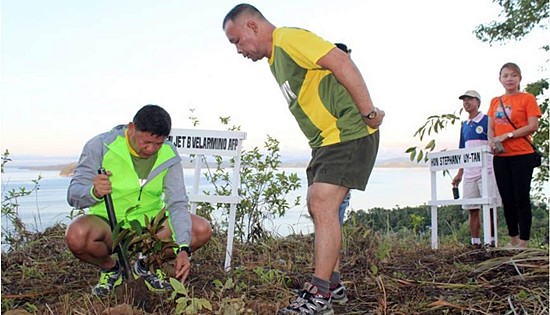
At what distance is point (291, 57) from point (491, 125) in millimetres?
3349

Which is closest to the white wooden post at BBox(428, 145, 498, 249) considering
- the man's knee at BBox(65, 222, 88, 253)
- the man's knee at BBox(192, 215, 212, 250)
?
the man's knee at BBox(192, 215, 212, 250)

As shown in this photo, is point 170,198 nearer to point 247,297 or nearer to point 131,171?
point 131,171

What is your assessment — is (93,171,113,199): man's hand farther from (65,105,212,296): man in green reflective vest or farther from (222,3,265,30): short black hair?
(222,3,265,30): short black hair

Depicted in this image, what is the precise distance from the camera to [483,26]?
10.7m

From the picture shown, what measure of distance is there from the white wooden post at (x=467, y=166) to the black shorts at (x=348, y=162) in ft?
10.1

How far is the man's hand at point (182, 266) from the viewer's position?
355 centimetres

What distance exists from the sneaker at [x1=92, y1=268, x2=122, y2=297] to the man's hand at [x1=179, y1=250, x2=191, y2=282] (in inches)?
12.9

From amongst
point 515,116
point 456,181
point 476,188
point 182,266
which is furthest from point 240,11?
point 456,181

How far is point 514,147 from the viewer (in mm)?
5855

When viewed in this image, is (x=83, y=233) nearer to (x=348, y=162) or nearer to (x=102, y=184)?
(x=102, y=184)

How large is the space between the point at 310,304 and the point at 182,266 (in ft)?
2.61

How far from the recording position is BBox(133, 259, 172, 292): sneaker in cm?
367

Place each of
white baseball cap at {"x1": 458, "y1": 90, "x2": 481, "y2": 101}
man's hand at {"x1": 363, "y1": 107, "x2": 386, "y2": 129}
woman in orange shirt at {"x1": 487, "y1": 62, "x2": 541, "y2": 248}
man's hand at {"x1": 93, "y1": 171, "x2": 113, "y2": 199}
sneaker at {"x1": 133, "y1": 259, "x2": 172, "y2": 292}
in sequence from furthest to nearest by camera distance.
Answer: white baseball cap at {"x1": 458, "y1": 90, "x2": 481, "y2": 101} → woman in orange shirt at {"x1": 487, "y1": 62, "x2": 541, "y2": 248} → sneaker at {"x1": 133, "y1": 259, "x2": 172, "y2": 292} → man's hand at {"x1": 93, "y1": 171, "x2": 113, "y2": 199} → man's hand at {"x1": 363, "y1": 107, "x2": 386, "y2": 129}

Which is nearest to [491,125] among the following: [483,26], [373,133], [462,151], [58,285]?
[462,151]
